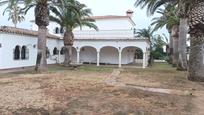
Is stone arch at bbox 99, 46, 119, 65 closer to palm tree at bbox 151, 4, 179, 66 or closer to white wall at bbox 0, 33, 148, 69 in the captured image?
white wall at bbox 0, 33, 148, 69

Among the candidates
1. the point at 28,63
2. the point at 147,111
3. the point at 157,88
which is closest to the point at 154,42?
the point at 28,63

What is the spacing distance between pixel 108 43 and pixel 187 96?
28132 mm

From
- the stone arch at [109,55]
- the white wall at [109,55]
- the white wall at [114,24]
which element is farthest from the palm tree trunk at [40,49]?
the white wall at [114,24]

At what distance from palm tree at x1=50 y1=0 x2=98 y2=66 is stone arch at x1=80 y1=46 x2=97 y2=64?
6.98 metres

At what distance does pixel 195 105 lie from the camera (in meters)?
10.3

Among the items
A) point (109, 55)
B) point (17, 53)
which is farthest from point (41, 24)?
point (109, 55)

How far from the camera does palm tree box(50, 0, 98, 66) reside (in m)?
27.1

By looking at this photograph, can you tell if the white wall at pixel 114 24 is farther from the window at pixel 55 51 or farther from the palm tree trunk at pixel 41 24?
the palm tree trunk at pixel 41 24

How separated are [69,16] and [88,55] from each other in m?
14.0

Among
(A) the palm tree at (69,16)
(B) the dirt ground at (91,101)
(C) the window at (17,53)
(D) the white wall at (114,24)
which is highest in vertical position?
(D) the white wall at (114,24)

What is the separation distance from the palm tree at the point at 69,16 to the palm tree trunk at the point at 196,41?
11123 mm

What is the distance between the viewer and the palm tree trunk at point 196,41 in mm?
17422

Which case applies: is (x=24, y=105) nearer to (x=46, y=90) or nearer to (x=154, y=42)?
(x=46, y=90)

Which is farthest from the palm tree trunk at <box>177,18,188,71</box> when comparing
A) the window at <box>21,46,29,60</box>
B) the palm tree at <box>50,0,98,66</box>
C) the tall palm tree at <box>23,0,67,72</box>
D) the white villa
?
the window at <box>21,46,29,60</box>
